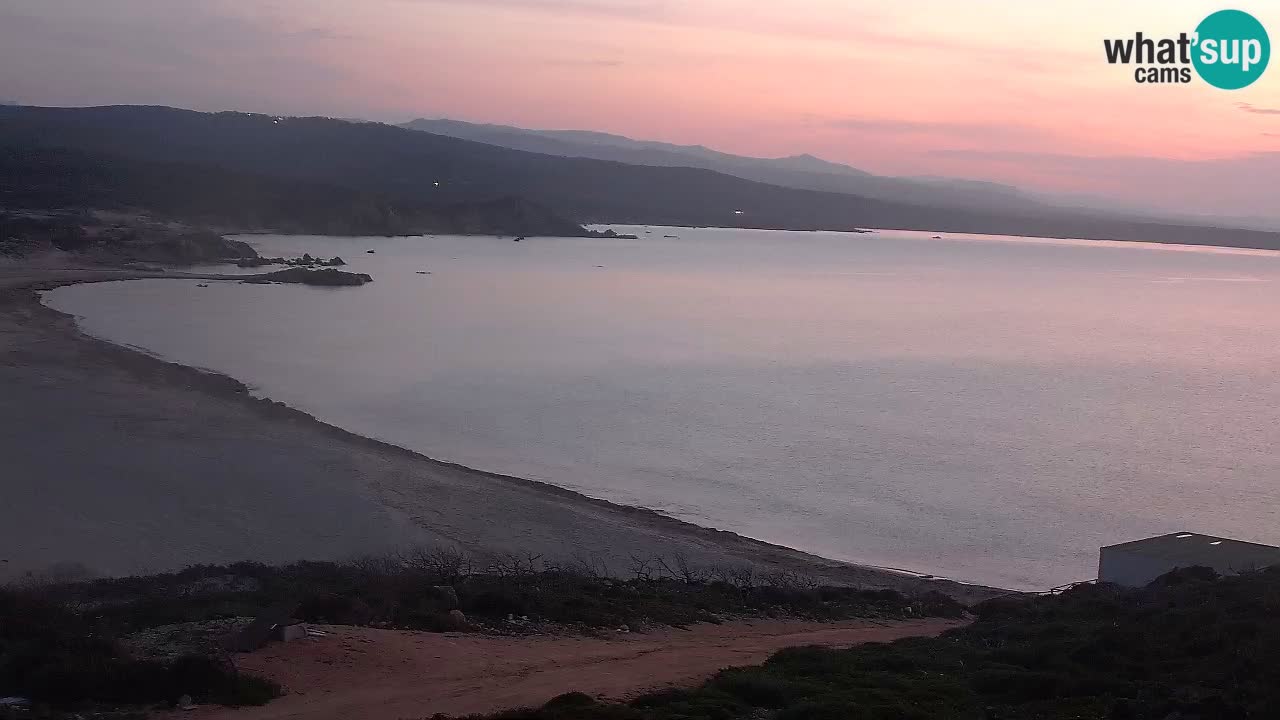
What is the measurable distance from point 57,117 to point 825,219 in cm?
10681

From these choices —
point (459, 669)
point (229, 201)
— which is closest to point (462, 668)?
point (459, 669)

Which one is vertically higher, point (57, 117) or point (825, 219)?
point (57, 117)

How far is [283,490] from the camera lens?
15.9 metres

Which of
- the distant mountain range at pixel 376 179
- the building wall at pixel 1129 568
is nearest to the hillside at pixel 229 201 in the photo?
the distant mountain range at pixel 376 179

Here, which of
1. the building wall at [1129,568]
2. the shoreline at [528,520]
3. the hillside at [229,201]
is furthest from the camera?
the hillside at [229,201]

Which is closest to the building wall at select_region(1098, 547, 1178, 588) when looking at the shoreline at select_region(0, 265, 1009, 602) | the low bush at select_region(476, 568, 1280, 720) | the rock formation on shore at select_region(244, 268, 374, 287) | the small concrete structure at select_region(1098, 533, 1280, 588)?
the small concrete structure at select_region(1098, 533, 1280, 588)

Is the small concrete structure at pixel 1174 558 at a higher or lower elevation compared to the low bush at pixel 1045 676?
lower

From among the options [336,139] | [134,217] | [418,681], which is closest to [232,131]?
[336,139]

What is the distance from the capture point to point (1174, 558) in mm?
12180

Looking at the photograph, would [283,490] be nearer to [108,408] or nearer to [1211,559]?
[108,408]

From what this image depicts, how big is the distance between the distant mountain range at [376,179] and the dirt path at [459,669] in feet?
235

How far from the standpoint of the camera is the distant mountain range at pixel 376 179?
8719 cm

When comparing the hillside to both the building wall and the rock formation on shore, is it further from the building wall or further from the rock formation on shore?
the building wall

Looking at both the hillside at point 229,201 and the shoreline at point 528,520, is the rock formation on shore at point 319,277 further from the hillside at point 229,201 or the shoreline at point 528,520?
the shoreline at point 528,520
